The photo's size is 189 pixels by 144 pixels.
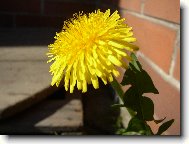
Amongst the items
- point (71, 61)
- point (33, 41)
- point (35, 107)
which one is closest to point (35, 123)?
point (35, 107)

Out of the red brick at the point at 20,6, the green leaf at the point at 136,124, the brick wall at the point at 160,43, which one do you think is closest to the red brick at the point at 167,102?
the brick wall at the point at 160,43

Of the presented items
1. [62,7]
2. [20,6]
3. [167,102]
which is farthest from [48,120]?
[20,6]

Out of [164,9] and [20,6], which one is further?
[20,6]

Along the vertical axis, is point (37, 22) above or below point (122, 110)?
above

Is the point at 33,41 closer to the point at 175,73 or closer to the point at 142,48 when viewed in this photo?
the point at 142,48

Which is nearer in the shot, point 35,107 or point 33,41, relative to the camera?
point 35,107

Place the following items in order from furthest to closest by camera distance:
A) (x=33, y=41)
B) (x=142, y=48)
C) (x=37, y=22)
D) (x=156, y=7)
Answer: (x=37, y=22) → (x=33, y=41) → (x=142, y=48) → (x=156, y=7)

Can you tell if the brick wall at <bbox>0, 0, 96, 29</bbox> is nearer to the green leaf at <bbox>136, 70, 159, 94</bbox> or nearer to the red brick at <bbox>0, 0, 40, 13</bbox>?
the red brick at <bbox>0, 0, 40, 13</bbox>

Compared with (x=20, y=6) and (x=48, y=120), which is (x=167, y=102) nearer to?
(x=48, y=120)
